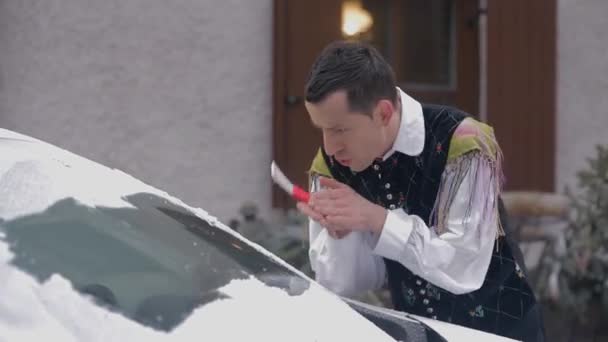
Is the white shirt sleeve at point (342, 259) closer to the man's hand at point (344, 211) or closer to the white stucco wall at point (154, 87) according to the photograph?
the man's hand at point (344, 211)

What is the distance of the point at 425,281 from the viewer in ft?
8.89

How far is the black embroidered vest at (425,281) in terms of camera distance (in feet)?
8.73

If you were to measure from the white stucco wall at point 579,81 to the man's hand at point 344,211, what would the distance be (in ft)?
14.2

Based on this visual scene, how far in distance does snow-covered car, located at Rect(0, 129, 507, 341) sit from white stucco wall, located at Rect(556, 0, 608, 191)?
14.5 feet

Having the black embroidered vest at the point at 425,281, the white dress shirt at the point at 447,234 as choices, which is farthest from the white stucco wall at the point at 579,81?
the white dress shirt at the point at 447,234

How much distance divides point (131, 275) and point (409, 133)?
865 mm

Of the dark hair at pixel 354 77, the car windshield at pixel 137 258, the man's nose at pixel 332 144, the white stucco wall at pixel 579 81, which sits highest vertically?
the dark hair at pixel 354 77

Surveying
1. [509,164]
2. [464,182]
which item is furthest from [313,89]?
[509,164]

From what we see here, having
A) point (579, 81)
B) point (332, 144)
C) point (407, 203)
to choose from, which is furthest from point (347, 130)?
point (579, 81)

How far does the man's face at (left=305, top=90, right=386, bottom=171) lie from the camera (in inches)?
97.4

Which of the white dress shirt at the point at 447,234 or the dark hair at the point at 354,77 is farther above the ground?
the dark hair at the point at 354,77

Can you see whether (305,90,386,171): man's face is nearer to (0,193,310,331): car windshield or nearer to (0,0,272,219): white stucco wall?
(0,193,310,331): car windshield

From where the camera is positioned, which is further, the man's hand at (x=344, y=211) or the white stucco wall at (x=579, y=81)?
the white stucco wall at (x=579, y=81)

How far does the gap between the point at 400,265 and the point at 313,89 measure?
0.54 m
